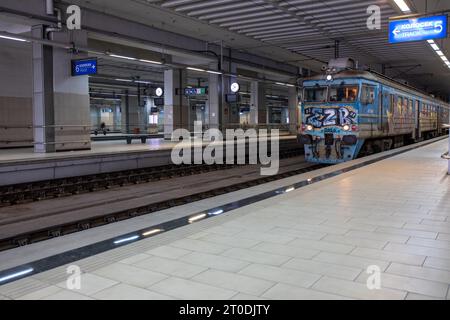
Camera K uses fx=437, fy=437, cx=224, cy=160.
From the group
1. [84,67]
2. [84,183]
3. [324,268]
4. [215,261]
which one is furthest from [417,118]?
[215,261]

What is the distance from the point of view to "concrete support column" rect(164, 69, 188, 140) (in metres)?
23.0

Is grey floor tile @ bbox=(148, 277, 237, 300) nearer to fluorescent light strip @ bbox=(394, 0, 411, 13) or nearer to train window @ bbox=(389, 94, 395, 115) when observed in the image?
fluorescent light strip @ bbox=(394, 0, 411, 13)

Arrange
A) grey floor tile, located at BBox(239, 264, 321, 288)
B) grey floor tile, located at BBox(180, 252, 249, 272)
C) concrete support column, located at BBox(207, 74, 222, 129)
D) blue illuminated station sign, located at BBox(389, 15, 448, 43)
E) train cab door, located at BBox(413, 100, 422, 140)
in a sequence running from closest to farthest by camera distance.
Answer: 1. grey floor tile, located at BBox(239, 264, 321, 288)
2. grey floor tile, located at BBox(180, 252, 249, 272)
3. blue illuminated station sign, located at BBox(389, 15, 448, 43)
4. train cab door, located at BBox(413, 100, 422, 140)
5. concrete support column, located at BBox(207, 74, 222, 129)

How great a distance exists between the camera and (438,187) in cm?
820

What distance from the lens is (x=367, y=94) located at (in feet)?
45.3

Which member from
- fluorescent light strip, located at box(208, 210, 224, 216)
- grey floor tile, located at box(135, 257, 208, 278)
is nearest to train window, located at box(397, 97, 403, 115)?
fluorescent light strip, located at box(208, 210, 224, 216)

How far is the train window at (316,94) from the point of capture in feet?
46.5

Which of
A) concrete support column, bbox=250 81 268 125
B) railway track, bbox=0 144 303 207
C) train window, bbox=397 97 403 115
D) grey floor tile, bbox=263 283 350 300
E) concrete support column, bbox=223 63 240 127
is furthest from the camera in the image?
concrete support column, bbox=250 81 268 125

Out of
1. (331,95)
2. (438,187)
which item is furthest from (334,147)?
(438,187)

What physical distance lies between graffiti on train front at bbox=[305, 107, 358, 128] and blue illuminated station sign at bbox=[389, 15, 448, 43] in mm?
2437

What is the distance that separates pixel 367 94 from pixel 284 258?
1082cm

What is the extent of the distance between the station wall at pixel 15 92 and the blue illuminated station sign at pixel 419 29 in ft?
44.8

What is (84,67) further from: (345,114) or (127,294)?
(127,294)

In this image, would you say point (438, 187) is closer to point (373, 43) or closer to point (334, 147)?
point (334, 147)
